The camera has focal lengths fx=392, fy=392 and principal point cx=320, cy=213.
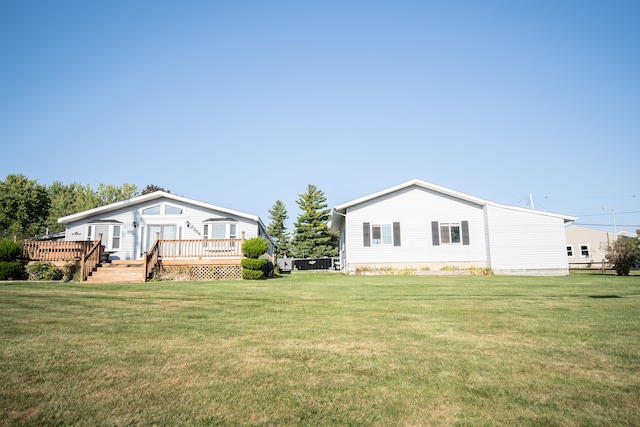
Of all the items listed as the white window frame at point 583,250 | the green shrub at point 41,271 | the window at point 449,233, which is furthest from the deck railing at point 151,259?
the white window frame at point 583,250

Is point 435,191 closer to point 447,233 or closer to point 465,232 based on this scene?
point 447,233

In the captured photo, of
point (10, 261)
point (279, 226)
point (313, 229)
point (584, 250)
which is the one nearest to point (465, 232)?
point (10, 261)

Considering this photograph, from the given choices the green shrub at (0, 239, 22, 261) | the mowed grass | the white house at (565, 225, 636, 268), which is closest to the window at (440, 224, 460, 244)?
→ the mowed grass

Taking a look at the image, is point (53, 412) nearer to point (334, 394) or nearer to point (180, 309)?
point (334, 394)

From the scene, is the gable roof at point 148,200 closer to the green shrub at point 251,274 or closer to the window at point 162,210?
the window at point 162,210

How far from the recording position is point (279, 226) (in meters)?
61.9

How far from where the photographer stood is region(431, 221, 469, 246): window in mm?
22359

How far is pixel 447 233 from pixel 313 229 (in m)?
Answer: 33.9

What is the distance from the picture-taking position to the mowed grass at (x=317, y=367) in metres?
2.92

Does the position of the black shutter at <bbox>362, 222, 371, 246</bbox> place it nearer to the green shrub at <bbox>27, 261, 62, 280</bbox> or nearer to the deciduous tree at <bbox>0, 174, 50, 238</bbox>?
the green shrub at <bbox>27, 261, 62, 280</bbox>

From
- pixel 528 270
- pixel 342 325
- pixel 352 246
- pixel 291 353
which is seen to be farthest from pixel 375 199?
pixel 291 353

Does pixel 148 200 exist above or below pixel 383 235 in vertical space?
above

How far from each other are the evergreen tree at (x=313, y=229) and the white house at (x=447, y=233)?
31336 mm

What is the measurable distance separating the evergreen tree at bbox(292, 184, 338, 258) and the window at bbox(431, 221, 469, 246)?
3186cm
